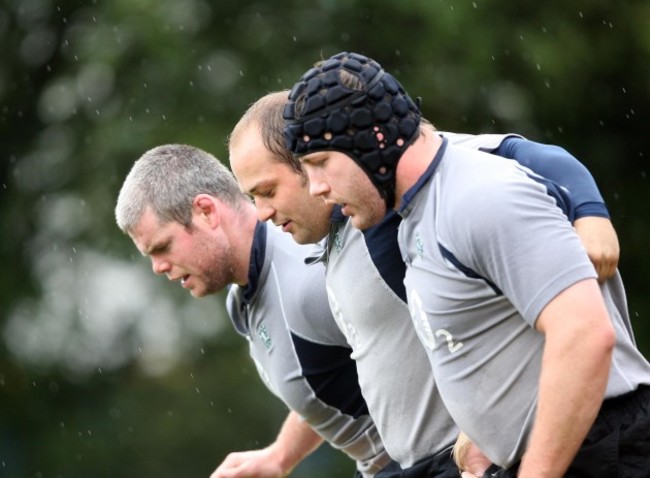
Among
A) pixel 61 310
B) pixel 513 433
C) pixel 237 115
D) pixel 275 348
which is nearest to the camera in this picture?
pixel 513 433

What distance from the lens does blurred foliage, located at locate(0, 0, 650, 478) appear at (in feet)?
37.0

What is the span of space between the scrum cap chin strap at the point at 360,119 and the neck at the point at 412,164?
2cm

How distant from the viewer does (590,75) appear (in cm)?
1119

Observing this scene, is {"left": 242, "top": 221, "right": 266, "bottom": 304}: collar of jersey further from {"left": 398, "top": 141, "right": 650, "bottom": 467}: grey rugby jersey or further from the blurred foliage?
the blurred foliage

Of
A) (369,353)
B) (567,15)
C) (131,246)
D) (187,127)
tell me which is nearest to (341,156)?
(369,353)

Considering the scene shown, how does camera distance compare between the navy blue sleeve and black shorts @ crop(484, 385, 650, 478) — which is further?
the navy blue sleeve

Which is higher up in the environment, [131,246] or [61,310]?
[131,246]

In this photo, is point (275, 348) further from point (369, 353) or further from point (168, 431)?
point (168, 431)

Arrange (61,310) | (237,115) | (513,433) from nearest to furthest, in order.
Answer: (513,433), (237,115), (61,310)

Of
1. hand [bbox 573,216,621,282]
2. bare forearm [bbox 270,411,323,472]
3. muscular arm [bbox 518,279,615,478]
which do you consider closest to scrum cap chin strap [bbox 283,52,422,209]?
hand [bbox 573,216,621,282]

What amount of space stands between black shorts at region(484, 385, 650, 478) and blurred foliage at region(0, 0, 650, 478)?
7714 millimetres

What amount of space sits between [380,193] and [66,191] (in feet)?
33.4

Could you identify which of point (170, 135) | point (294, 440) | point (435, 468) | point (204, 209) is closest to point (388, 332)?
point (435, 468)

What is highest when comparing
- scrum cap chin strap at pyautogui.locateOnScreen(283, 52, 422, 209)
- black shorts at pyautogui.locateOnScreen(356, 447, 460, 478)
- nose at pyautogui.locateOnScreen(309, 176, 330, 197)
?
scrum cap chin strap at pyautogui.locateOnScreen(283, 52, 422, 209)
